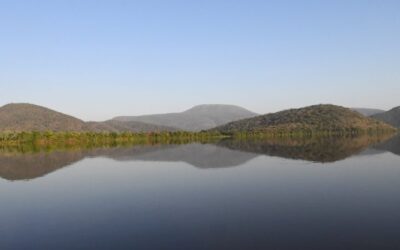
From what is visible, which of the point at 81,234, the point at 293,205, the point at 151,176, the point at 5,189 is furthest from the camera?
the point at 151,176

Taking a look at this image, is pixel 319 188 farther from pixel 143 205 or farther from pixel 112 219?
pixel 112 219

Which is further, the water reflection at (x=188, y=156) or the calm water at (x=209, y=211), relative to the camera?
the water reflection at (x=188, y=156)

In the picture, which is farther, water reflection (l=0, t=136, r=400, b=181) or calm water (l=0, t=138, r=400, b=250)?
water reflection (l=0, t=136, r=400, b=181)

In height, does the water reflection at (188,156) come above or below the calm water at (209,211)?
above

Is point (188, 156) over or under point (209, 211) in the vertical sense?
over

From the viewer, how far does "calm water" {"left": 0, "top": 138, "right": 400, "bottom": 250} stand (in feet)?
86.3

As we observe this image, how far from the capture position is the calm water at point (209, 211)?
26.3 m

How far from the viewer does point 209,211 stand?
116 feet

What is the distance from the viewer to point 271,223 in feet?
98.4

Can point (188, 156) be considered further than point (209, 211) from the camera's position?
Yes

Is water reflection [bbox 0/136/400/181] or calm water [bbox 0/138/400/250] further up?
water reflection [bbox 0/136/400/181]

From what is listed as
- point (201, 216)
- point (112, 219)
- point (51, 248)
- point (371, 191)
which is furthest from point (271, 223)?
point (371, 191)

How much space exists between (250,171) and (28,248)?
144 feet

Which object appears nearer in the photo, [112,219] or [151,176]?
[112,219]
